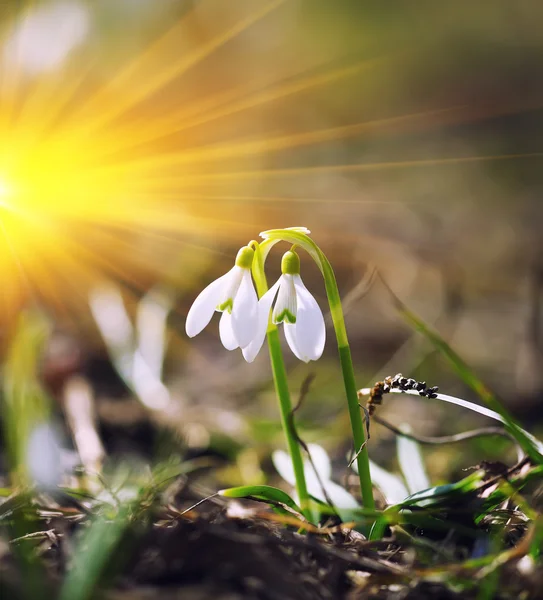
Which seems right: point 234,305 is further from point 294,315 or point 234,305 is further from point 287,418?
point 287,418

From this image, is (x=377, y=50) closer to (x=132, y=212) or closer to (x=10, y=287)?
(x=132, y=212)

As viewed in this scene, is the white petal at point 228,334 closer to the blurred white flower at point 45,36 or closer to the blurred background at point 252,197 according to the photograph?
A: the blurred background at point 252,197

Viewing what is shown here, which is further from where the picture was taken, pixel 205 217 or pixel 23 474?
pixel 205 217

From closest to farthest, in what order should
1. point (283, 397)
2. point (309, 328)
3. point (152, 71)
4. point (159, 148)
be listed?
1. point (309, 328)
2. point (283, 397)
3. point (159, 148)
4. point (152, 71)

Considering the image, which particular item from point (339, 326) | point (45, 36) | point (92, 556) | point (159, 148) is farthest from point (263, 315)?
point (159, 148)

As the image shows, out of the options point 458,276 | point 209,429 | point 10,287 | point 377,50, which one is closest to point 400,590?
point 209,429

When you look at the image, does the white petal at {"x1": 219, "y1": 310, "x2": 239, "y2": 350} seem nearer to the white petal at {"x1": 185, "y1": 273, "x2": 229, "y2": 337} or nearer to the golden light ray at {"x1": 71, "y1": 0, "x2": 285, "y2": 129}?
the white petal at {"x1": 185, "y1": 273, "x2": 229, "y2": 337}
